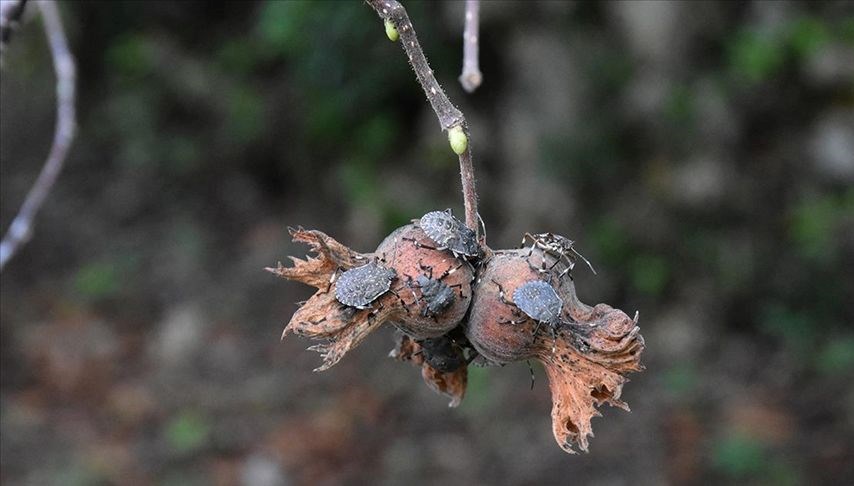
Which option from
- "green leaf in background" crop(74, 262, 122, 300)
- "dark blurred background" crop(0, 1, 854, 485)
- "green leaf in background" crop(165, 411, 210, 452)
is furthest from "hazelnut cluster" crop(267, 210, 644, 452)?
"green leaf in background" crop(74, 262, 122, 300)

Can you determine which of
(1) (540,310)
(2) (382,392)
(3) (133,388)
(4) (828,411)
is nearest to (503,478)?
(2) (382,392)

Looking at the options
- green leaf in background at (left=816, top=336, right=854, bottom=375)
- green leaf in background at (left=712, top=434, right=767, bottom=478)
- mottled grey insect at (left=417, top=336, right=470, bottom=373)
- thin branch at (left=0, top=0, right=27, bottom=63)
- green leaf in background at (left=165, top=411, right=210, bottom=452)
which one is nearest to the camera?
mottled grey insect at (left=417, top=336, right=470, bottom=373)

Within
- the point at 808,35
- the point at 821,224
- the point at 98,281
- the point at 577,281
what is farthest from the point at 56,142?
the point at 98,281

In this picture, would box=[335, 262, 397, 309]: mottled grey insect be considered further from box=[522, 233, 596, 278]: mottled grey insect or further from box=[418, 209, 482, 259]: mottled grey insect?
box=[522, 233, 596, 278]: mottled grey insect

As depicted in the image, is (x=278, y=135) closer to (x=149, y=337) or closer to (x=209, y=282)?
(x=209, y=282)

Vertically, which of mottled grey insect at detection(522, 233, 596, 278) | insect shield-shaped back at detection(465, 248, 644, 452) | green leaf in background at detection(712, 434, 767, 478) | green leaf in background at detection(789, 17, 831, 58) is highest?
green leaf in background at detection(789, 17, 831, 58)

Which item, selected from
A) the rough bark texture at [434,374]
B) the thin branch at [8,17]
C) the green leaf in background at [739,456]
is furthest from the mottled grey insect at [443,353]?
the green leaf in background at [739,456]

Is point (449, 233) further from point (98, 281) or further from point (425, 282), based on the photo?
point (98, 281)

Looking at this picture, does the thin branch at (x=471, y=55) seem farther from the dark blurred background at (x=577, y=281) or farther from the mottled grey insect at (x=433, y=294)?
the dark blurred background at (x=577, y=281)
